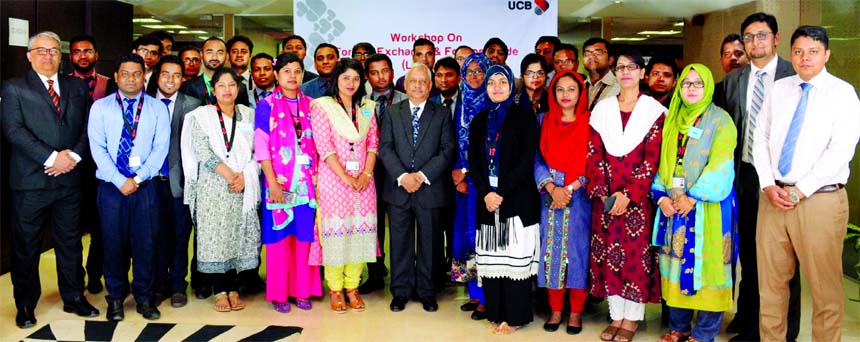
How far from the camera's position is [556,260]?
12.8 ft

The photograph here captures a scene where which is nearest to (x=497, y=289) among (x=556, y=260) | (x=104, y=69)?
(x=556, y=260)

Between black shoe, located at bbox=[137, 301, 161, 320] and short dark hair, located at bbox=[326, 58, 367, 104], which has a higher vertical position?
short dark hair, located at bbox=[326, 58, 367, 104]

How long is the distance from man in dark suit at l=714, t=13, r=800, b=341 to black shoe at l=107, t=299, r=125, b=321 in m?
3.45

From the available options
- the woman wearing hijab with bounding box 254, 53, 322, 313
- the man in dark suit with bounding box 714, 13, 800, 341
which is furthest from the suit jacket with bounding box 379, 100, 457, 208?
the man in dark suit with bounding box 714, 13, 800, 341

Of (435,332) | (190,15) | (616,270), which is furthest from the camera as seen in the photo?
(190,15)

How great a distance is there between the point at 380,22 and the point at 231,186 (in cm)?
320

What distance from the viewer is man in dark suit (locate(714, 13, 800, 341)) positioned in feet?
12.2

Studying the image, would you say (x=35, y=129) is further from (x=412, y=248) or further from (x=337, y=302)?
(x=412, y=248)

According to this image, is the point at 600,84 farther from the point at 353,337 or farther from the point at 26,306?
the point at 26,306

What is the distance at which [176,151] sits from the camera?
14.4ft

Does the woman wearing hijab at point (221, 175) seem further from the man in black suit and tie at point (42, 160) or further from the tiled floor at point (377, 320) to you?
the man in black suit and tie at point (42, 160)

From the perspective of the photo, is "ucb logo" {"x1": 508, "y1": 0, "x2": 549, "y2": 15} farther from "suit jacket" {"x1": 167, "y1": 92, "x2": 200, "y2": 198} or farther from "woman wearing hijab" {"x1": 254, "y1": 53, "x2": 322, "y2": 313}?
"suit jacket" {"x1": 167, "y1": 92, "x2": 200, "y2": 198}

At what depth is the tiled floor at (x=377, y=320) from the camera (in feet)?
12.9

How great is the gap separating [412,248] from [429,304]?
0.35 meters
